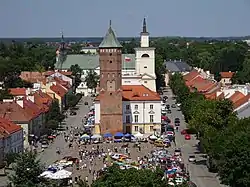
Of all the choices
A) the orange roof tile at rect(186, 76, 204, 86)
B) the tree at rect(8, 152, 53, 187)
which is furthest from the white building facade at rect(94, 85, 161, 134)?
the tree at rect(8, 152, 53, 187)

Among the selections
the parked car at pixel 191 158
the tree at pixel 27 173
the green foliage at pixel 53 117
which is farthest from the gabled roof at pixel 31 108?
the tree at pixel 27 173

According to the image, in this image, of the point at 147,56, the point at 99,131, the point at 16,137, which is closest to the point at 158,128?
the point at 99,131

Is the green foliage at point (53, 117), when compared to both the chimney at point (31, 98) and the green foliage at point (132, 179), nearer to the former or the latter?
the chimney at point (31, 98)

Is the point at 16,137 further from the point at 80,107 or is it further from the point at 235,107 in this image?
the point at 80,107

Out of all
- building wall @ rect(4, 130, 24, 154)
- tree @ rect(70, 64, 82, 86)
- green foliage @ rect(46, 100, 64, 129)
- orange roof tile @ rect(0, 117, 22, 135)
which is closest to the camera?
building wall @ rect(4, 130, 24, 154)

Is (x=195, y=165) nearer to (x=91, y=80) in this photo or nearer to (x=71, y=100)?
(x=71, y=100)

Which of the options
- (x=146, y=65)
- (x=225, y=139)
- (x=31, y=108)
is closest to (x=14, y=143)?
(x=31, y=108)

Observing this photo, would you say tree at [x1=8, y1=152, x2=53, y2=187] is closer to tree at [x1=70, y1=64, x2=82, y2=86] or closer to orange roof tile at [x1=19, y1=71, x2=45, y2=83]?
orange roof tile at [x1=19, y1=71, x2=45, y2=83]
